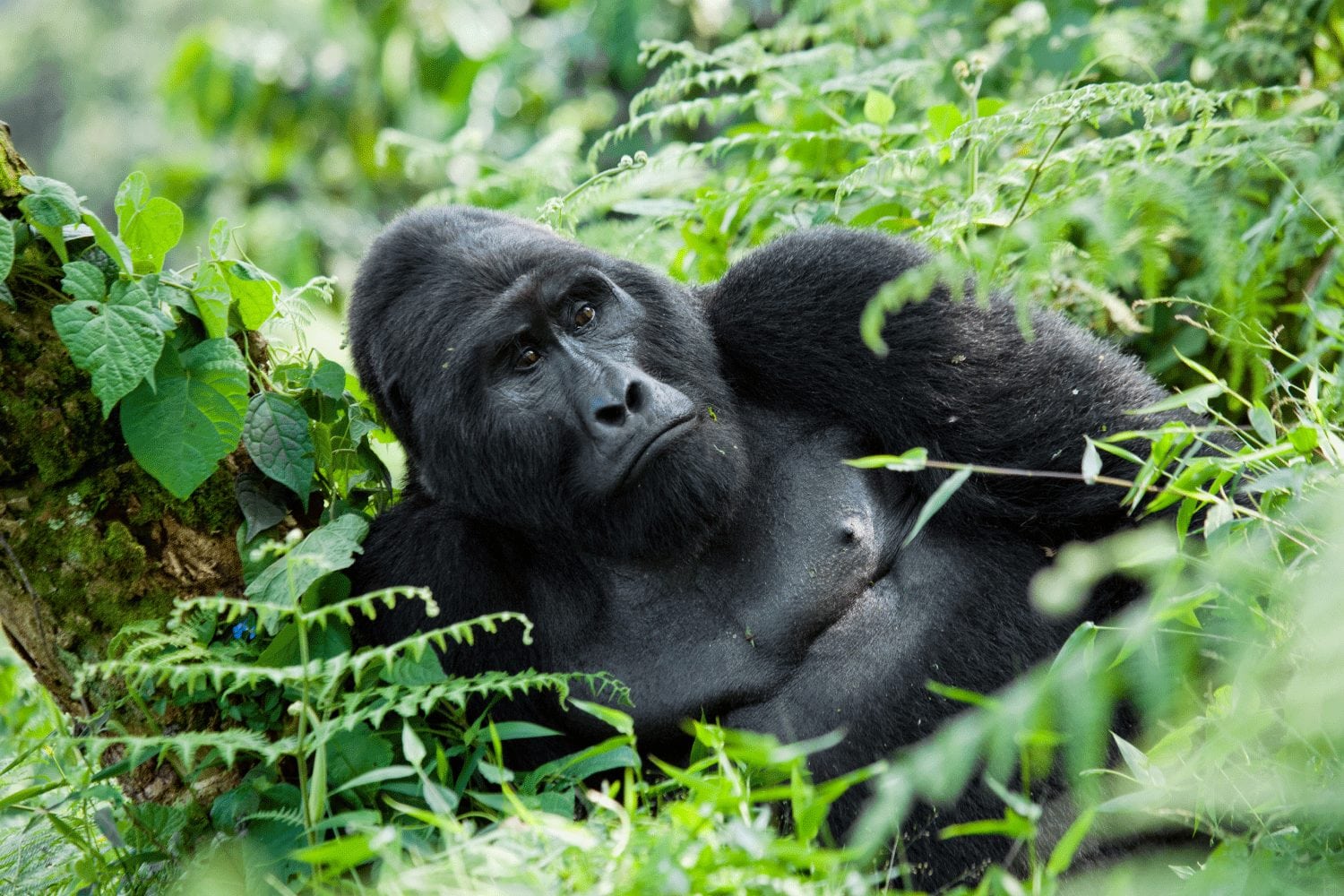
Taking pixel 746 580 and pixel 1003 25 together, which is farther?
pixel 1003 25

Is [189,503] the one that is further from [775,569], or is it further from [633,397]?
[775,569]

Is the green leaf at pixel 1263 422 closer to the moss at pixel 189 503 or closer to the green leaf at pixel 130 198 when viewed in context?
the moss at pixel 189 503

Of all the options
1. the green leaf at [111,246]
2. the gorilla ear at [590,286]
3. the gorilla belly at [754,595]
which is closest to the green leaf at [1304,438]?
the gorilla belly at [754,595]

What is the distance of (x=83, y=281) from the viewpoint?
2.46 m

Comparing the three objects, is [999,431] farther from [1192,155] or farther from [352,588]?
[352,588]

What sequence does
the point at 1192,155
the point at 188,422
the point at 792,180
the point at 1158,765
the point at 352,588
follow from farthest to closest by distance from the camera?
the point at 792,180, the point at 352,588, the point at 188,422, the point at 1192,155, the point at 1158,765

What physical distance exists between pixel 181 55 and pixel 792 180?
16.9 feet

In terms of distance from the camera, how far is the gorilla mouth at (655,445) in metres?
2.51

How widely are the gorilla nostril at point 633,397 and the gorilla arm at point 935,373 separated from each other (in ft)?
1.27

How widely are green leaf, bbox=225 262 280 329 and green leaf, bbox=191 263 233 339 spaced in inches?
2.3

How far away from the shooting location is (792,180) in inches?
156

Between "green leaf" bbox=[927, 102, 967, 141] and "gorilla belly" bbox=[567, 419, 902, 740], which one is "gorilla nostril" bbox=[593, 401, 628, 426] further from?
"green leaf" bbox=[927, 102, 967, 141]

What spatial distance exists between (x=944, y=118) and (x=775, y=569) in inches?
62.9

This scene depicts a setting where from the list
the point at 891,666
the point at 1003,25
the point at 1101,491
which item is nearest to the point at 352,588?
the point at 891,666
